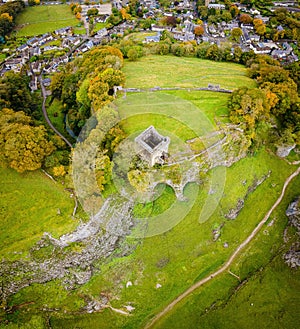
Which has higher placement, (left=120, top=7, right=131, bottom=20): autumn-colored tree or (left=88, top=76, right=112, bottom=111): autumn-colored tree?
(left=120, top=7, right=131, bottom=20): autumn-colored tree

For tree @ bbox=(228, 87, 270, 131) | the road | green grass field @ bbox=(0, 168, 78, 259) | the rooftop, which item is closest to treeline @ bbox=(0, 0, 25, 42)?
the road

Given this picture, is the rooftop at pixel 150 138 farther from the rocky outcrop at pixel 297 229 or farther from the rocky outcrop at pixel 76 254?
the rocky outcrop at pixel 297 229

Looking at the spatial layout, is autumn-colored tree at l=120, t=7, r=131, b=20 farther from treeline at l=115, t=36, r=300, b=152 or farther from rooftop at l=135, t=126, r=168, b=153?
rooftop at l=135, t=126, r=168, b=153

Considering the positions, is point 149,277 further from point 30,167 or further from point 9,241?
point 30,167

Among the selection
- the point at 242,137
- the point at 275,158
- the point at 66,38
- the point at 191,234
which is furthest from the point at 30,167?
the point at 66,38

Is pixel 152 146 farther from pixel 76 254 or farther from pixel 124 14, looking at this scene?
pixel 124 14

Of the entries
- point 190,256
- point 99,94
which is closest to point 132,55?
point 99,94

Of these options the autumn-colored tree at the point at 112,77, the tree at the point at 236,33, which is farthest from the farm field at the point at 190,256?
the tree at the point at 236,33
